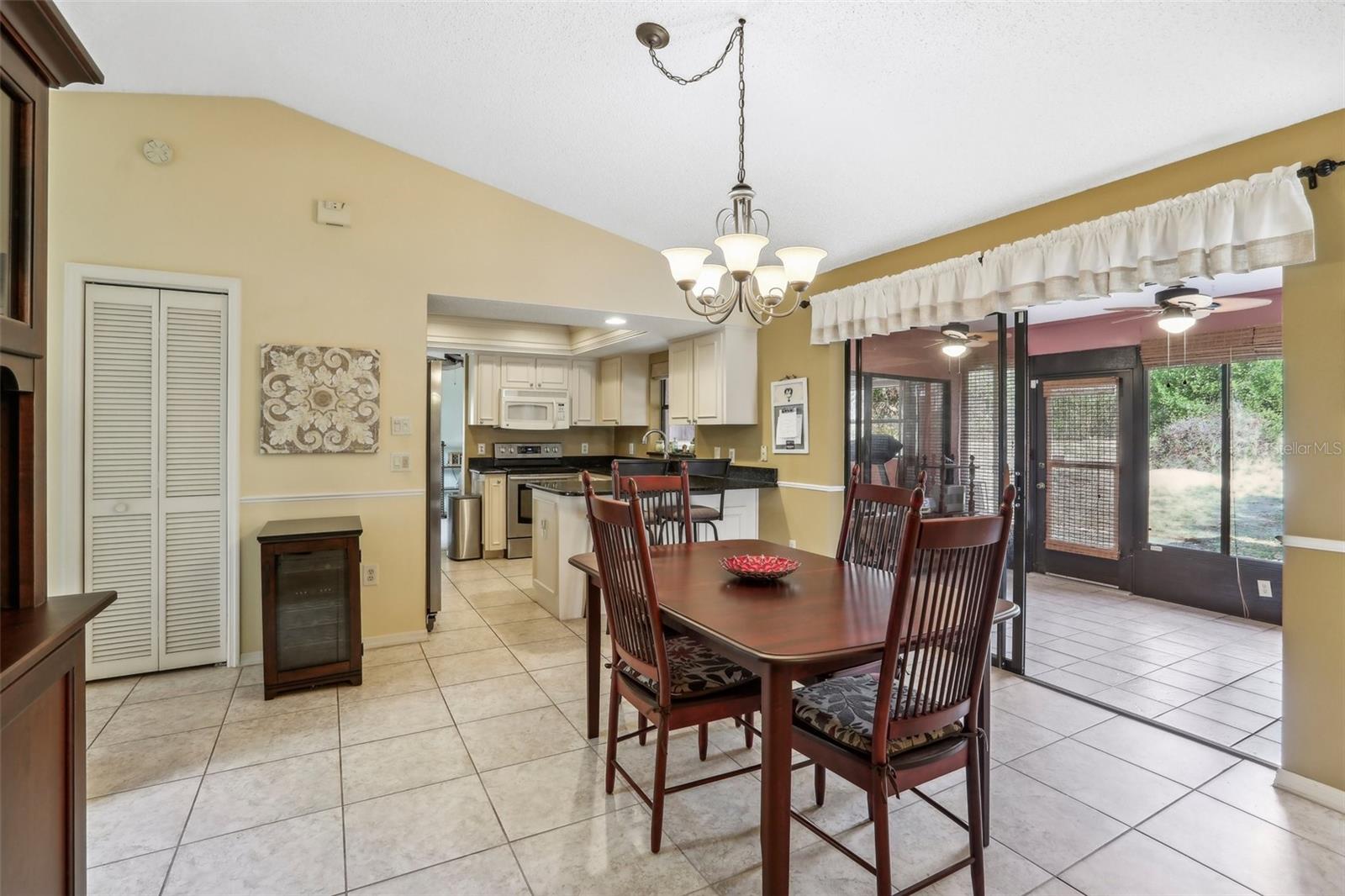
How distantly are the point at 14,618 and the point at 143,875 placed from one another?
3.60 feet

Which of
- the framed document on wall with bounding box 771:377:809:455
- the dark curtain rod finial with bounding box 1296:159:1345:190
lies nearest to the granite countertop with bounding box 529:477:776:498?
the framed document on wall with bounding box 771:377:809:455

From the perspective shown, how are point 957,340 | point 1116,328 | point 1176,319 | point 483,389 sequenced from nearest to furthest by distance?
point 957,340, point 1176,319, point 1116,328, point 483,389

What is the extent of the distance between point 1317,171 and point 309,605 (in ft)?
14.8

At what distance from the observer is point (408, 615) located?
3.79 meters

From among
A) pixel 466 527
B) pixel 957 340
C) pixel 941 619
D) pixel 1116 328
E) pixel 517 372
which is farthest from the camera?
pixel 517 372

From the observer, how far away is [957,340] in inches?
148

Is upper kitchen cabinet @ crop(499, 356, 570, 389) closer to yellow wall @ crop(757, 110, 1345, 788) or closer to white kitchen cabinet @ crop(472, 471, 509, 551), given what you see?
white kitchen cabinet @ crop(472, 471, 509, 551)

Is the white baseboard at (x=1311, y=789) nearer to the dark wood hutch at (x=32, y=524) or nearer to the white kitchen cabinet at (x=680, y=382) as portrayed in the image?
the dark wood hutch at (x=32, y=524)

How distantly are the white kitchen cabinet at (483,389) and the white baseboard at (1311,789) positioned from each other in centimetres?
604

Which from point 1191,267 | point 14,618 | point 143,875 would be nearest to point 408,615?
point 143,875

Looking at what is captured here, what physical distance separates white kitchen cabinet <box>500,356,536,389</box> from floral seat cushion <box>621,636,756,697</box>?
4.85 meters

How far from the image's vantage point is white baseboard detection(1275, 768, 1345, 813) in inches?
84.2

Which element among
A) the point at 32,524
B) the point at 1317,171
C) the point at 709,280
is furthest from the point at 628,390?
the point at 32,524

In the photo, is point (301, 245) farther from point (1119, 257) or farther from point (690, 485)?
point (1119, 257)
